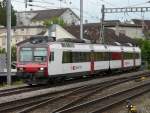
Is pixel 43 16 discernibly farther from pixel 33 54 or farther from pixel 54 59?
pixel 54 59

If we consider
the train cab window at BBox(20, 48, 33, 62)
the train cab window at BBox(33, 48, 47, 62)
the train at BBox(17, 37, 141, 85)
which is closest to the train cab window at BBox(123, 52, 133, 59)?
the train at BBox(17, 37, 141, 85)

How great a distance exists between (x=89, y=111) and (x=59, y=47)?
514 inches

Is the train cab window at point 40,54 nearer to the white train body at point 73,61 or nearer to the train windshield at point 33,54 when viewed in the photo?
the train windshield at point 33,54

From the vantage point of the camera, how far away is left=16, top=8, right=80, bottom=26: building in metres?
129

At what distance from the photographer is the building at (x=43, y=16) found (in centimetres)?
12862

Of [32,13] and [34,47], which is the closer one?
[34,47]

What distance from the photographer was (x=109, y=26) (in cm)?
9325

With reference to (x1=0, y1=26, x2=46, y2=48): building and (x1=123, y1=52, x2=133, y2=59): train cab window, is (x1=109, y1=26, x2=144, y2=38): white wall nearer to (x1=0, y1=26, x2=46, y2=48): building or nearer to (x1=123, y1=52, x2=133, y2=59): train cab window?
(x1=0, y1=26, x2=46, y2=48): building

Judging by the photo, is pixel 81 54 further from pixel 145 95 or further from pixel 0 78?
pixel 145 95

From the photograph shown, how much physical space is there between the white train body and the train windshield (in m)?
0.16

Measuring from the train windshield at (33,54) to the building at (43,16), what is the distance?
3777 inches

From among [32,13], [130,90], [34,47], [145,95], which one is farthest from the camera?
[32,13]

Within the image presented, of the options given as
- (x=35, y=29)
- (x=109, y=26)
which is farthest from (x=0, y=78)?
(x=109, y=26)

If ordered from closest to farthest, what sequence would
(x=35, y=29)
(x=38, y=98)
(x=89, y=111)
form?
(x=89, y=111) → (x=38, y=98) → (x=35, y=29)
